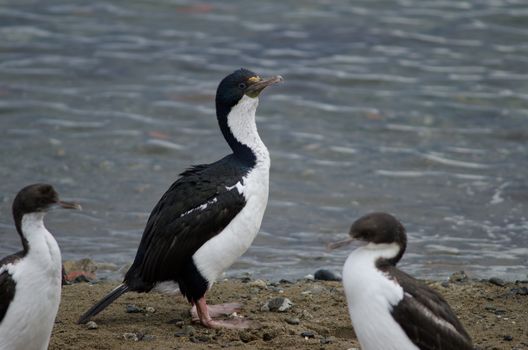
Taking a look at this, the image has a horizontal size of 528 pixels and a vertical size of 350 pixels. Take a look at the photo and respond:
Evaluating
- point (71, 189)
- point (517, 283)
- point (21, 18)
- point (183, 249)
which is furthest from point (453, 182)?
point (21, 18)

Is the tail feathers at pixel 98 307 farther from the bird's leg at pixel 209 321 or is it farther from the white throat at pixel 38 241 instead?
the white throat at pixel 38 241

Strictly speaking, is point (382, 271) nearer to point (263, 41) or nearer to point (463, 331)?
point (463, 331)

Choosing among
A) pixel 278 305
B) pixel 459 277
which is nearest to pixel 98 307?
pixel 278 305

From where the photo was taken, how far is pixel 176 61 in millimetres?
16266

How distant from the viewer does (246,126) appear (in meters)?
8.58

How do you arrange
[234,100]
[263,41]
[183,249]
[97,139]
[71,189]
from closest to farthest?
[183,249], [234,100], [71,189], [97,139], [263,41]

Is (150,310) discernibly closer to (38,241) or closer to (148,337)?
(148,337)

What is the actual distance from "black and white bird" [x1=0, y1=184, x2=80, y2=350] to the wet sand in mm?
610

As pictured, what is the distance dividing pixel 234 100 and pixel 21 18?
33.1 feet

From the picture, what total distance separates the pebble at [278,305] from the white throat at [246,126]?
112 centimetres

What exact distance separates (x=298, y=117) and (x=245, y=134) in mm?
6091

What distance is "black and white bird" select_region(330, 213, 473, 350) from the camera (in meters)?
6.43

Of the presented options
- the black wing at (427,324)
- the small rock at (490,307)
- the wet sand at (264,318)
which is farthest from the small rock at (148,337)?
the small rock at (490,307)

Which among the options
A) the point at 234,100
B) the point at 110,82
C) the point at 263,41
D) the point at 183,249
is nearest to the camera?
the point at 183,249
